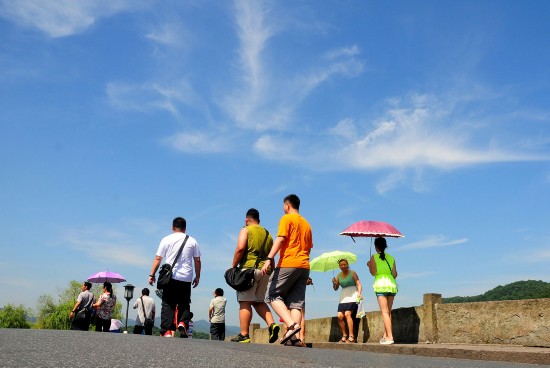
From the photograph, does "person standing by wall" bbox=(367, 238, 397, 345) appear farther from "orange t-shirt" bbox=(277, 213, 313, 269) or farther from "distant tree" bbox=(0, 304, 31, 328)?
"distant tree" bbox=(0, 304, 31, 328)

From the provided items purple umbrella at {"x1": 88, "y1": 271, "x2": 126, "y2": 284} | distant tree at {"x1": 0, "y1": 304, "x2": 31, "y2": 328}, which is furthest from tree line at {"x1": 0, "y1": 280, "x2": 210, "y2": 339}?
purple umbrella at {"x1": 88, "y1": 271, "x2": 126, "y2": 284}

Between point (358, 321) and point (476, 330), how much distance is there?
3364 millimetres

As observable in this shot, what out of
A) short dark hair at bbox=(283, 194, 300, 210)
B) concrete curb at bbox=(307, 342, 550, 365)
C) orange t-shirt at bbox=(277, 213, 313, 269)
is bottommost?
concrete curb at bbox=(307, 342, 550, 365)

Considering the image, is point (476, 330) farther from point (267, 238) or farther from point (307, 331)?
point (307, 331)

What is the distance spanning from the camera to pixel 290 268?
8.04m

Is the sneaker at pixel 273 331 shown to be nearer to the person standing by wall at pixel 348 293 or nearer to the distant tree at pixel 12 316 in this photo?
the person standing by wall at pixel 348 293

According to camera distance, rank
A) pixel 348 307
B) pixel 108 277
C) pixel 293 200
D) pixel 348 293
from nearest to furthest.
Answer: pixel 293 200, pixel 348 293, pixel 348 307, pixel 108 277

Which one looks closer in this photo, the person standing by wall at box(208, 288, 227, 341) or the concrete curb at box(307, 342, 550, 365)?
the concrete curb at box(307, 342, 550, 365)

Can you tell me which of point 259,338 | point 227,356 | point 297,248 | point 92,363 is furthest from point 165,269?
point 259,338

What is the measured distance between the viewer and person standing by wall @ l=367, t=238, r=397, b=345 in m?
11.0

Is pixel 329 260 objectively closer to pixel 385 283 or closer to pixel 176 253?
pixel 385 283

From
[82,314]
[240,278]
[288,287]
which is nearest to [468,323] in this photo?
[288,287]

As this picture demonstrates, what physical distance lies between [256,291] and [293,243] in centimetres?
114

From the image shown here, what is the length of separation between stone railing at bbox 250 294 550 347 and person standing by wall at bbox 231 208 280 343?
4.60 meters
